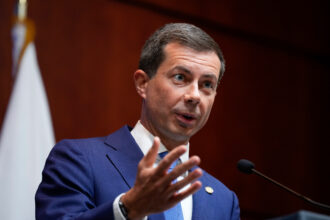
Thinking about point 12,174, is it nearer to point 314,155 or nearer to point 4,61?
point 4,61

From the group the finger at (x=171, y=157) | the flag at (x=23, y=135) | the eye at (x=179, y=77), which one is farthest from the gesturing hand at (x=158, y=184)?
the flag at (x=23, y=135)

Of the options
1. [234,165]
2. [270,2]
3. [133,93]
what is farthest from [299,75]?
[133,93]

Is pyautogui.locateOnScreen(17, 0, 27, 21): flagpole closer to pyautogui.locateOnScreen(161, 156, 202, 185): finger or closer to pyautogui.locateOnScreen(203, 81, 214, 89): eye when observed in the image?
pyautogui.locateOnScreen(203, 81, 214, 89): eye

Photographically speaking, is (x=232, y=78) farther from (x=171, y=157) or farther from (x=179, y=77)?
(x=171, y=157)

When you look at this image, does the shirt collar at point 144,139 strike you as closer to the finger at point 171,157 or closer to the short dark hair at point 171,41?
the short dark hair at point 171,41

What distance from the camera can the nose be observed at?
223 centimetres

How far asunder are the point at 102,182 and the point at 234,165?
1.82m

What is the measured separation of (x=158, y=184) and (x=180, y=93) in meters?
0.70

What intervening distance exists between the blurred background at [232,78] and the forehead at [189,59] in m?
0.98

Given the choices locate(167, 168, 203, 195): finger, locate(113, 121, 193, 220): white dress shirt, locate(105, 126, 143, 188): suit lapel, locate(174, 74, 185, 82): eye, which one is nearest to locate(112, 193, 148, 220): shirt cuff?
locate(167, 168, 203, 195): finger

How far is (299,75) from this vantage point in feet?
13.6

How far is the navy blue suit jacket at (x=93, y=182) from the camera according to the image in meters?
1.90

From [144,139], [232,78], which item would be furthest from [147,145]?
[232,78]

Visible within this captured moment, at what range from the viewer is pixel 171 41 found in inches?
93.7
